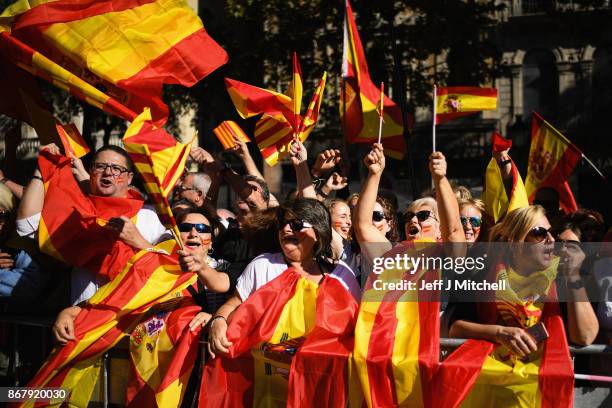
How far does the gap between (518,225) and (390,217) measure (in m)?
1.26

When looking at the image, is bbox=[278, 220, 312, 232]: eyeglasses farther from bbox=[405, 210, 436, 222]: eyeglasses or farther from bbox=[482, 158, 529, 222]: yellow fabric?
bbox=[482, 158, 529, 222]: yellow fabric

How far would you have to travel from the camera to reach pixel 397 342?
3768 millimetres

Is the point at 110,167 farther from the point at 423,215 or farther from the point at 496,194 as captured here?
the point at 496,194

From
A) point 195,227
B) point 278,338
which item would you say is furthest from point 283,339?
point 195,227

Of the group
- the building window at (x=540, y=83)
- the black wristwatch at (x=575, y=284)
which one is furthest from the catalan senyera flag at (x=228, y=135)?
the building window at (x=540, y=83)

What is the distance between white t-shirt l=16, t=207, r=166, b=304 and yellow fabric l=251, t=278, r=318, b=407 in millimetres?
1228

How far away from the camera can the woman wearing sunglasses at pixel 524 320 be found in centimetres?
352

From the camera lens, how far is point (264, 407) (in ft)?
13.0

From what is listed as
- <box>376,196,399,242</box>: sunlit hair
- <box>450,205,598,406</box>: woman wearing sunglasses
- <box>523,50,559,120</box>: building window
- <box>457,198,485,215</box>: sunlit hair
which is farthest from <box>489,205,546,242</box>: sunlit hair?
<box>523,50,559,120</box>: building window

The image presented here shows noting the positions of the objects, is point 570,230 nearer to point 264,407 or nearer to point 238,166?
point 264,407

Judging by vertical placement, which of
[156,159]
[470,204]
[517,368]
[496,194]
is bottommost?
[496,194]

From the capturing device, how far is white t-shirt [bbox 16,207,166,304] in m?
4.69

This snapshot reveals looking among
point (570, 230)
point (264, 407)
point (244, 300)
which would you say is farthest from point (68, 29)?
point (570, 230)

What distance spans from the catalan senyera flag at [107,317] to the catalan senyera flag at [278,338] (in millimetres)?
523
